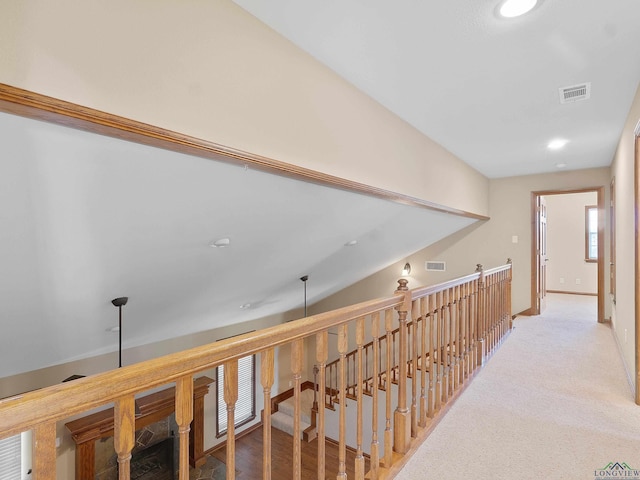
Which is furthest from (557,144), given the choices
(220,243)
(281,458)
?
(281,458)

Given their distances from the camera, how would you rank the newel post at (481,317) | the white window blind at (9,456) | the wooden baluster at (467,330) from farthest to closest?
the white window blind at (9,456) < the newel post at (481,317) < the wooden baluster at (467,330)

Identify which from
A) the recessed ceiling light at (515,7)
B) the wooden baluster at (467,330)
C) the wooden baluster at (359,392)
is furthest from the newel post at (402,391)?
the recessed ceiling light at (515,7)

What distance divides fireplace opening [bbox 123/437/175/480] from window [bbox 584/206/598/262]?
9024 mm

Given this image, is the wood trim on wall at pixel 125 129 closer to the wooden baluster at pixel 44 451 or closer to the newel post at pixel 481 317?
the wooden baluster at pixel 44 451

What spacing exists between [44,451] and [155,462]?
231 inches

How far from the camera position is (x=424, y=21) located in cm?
179

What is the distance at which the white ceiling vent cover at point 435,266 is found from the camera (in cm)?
637

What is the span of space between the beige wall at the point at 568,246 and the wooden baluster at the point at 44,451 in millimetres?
9327

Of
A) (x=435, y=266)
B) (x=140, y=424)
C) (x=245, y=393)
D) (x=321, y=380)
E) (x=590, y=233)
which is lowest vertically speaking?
(x=245, y=393)

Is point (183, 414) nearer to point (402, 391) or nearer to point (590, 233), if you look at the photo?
point (402, 391)

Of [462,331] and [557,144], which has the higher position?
[557,144]

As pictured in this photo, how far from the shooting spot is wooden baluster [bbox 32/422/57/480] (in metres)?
0.64

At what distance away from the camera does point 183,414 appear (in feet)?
2.95

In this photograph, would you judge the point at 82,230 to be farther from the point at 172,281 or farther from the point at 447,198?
the point at 447,198
